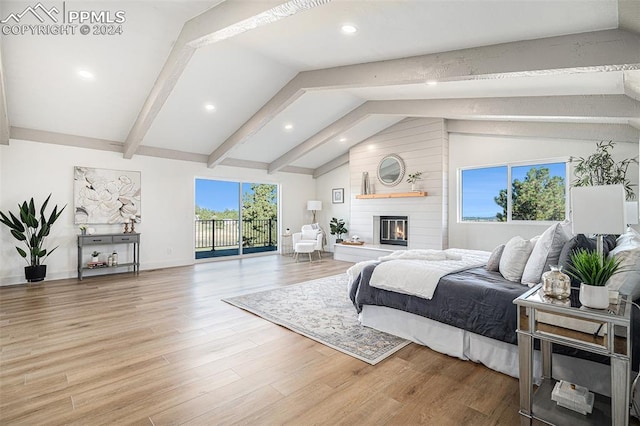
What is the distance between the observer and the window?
5328 millimetres

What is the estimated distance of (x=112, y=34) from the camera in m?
3.62

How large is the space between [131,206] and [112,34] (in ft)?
11.7

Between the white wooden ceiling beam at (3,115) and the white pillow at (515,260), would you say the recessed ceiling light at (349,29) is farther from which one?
the white wooden ceiling beam at (3,115)

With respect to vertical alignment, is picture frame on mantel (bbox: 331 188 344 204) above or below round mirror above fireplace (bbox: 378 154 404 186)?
below

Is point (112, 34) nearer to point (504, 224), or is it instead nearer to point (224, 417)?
point (224, 417)

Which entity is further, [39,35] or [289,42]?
[289,42]

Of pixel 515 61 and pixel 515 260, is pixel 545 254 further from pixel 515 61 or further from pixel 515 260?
pixel 515 61

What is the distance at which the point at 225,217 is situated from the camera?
334 inches

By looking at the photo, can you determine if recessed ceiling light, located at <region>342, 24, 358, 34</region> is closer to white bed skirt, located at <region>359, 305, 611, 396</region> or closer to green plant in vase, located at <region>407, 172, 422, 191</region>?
white bed skirt, located at <region>359, 305, 611, 396</region>

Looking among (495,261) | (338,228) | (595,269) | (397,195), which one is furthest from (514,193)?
(595,269)

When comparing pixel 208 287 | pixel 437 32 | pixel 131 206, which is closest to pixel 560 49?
pixel 437 32

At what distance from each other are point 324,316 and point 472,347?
1581 mm

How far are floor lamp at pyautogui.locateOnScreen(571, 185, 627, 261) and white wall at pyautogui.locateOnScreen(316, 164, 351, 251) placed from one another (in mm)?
6722
